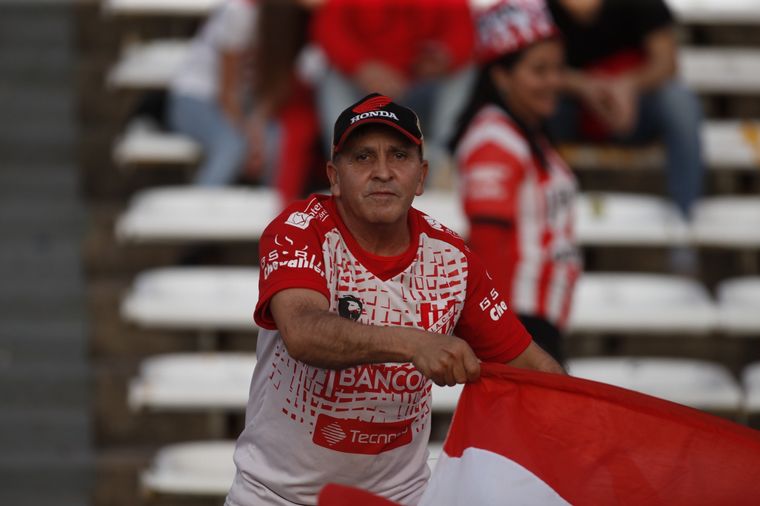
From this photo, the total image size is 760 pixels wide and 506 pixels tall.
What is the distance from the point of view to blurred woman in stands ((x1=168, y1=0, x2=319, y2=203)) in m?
5.83

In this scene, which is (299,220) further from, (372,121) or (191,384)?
(191,384)

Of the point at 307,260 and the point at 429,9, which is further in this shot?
the point at 429,9

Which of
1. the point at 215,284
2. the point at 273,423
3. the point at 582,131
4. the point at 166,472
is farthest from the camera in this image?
the point at 582,131

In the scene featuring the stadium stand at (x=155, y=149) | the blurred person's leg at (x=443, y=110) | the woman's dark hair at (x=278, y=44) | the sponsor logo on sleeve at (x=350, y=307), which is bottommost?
the sponsor logo on sleeve at (x=350, y=307)

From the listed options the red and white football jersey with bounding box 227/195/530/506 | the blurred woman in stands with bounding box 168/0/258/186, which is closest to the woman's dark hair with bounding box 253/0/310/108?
the blurred woman in stands with bounding box 168/0/258/186

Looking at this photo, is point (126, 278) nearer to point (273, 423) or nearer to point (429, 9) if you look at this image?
point (429, 9)

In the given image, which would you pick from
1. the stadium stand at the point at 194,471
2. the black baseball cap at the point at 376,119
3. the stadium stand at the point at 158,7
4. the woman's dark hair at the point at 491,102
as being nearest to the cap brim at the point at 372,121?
the black baseball cap at the point at 376,119

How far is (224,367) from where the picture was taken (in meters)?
5.56

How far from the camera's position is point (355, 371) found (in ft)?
9.37

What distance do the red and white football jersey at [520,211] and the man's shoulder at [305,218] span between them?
136 centimetres

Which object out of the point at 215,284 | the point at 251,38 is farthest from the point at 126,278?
the point at 251,38

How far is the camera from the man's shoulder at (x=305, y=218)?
282cm

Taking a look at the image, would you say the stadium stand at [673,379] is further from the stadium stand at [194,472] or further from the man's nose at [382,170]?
the man's nose at [382,170]

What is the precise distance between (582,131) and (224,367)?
1.85m
